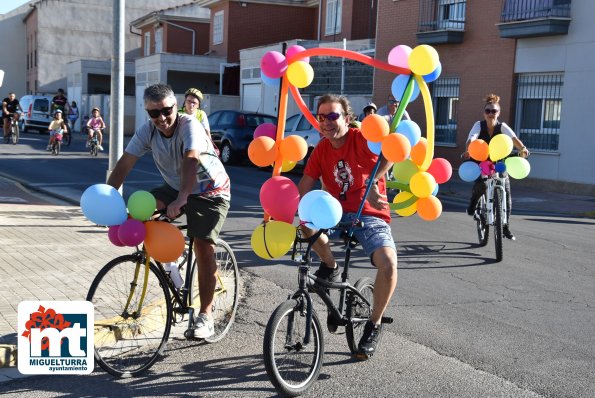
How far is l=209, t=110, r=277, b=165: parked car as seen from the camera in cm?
2369

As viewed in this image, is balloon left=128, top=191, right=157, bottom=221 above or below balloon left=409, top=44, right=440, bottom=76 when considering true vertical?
below

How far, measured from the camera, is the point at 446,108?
23734mm

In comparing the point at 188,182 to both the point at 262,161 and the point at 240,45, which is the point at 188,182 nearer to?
the point at 262,161

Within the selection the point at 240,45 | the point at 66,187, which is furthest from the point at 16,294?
the point at 240,45

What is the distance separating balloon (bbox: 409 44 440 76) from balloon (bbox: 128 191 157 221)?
204 cm

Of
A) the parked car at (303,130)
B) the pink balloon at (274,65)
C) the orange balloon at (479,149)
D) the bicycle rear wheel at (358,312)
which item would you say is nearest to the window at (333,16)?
the parked car at (303,130)

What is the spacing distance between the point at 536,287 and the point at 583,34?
13.1 m

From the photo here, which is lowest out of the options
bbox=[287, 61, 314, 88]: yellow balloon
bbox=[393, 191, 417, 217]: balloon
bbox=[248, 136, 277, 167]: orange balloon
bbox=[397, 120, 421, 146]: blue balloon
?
bbox=[393, 191, 417, 217]: balloon

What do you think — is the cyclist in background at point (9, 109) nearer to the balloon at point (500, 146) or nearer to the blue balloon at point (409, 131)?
the balloon at point (500, 146)

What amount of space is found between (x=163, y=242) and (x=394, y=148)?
159 cm

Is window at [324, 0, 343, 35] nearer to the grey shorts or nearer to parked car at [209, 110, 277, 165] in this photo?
parked car at [209, 110, 277, 165]

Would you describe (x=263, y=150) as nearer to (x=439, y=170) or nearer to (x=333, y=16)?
(x=439, y=170)

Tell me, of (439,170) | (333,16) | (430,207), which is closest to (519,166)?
(439,170)

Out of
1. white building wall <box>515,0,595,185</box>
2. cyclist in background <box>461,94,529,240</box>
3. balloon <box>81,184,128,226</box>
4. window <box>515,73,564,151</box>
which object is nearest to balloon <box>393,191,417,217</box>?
balloon <box>81,184,128,226</box>
